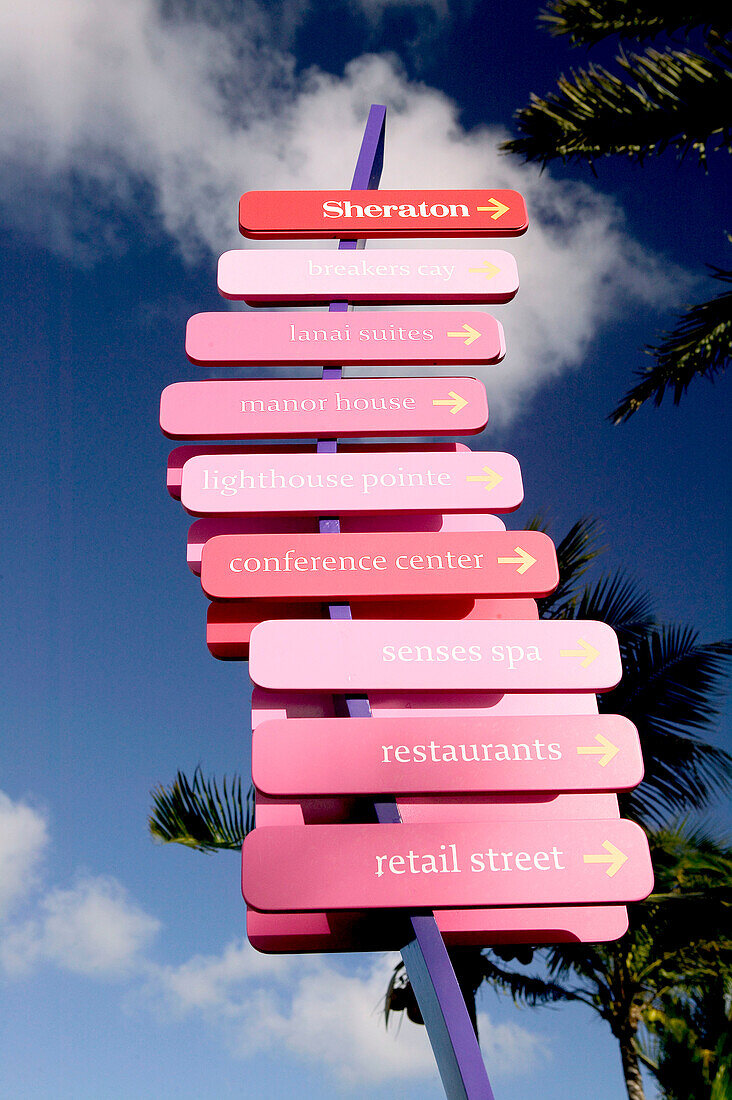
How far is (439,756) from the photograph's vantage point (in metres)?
3.25

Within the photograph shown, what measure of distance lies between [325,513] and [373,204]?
1919 mm

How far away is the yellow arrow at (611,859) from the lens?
310 cm

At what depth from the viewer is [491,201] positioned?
4.83m

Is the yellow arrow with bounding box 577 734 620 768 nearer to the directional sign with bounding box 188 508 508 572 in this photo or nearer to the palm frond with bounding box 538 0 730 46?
the directional sign with bounding box 188 508 508 572

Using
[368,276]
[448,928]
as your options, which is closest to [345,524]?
[368,276]

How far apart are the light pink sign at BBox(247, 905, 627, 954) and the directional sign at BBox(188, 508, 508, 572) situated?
5.19ft

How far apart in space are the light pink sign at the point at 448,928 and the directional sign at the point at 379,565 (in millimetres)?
1192

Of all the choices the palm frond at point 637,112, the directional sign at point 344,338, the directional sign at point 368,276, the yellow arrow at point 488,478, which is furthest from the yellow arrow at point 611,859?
the palm frond at point 637,112

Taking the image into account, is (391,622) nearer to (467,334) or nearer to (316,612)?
(316,612)

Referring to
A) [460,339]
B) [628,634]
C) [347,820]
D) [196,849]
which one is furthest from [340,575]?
[628,634]

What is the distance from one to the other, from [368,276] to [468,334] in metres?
0.60

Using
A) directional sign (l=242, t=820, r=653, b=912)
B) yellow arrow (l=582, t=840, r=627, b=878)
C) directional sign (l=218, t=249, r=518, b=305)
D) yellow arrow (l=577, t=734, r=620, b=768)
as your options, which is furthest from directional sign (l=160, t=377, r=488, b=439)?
yellow arrow (l=582, t=840, r=627, b=878)

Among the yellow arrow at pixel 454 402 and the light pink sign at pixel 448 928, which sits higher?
the yellow arrow at pixel 454 402

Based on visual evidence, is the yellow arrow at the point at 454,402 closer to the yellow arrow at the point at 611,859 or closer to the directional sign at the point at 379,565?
the directional sign at the point at 379,565
